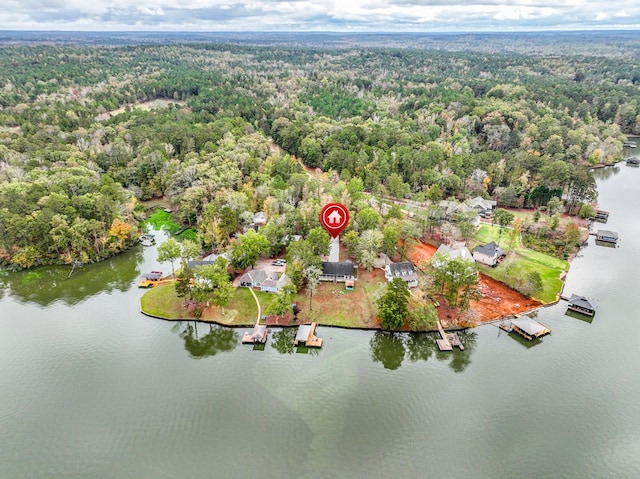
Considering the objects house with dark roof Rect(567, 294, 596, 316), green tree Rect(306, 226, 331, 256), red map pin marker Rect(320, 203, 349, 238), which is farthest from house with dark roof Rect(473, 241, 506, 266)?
green tree Rect(306, 226, 331, 256)

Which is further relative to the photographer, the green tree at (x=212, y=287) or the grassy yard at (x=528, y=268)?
the grassy yard at (x=528, y=268)

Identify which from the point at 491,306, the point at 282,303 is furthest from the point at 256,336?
the point at 491,306

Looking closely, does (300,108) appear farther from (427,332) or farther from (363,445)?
(363,445)

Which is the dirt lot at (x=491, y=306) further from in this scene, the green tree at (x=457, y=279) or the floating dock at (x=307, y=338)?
the floating dock at (x=307, y=338)

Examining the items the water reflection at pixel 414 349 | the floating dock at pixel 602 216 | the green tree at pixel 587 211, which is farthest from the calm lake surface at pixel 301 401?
the floating dock at pixel 602 216

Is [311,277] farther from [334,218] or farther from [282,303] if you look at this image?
[334,218]
